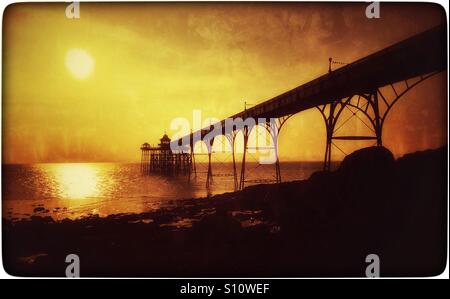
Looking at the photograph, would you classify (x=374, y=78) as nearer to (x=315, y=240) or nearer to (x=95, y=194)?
(x=315, y=240)

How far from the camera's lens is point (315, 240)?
8445mm

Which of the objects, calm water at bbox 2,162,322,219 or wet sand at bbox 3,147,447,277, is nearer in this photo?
wet sand at bbox 3,147,447,277

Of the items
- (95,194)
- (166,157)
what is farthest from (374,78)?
(166,157)

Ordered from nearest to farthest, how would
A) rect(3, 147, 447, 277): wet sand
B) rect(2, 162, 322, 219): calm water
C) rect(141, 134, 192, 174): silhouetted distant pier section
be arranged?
rect(3, 147, 447, 277): wet sand
rect(2, 162, 322, 219): calm water
rect(141, 134, 192, 174): silhouetted distant pier section

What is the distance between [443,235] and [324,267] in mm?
2771

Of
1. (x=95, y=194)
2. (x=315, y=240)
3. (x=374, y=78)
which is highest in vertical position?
(x=374, y=78)

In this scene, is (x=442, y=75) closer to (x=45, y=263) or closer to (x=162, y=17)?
(x=162, y=17)

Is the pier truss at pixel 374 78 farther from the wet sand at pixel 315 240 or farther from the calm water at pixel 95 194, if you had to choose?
the calm water at pixel 95 194

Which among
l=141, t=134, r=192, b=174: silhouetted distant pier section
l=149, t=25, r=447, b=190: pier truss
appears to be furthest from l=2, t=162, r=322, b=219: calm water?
l=149, t=25, r=447, b=190: pier truss

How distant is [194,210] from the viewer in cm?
1609

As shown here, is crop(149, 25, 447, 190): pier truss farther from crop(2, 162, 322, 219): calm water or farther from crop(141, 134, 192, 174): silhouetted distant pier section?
crop(141, 134, 192, 174): silhouetted distant pier section

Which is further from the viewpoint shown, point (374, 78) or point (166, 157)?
point (166, 157)

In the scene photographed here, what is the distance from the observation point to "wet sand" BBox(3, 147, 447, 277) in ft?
24.3

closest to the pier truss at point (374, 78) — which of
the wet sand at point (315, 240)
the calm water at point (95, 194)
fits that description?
the wet sand at point (315, 240)
